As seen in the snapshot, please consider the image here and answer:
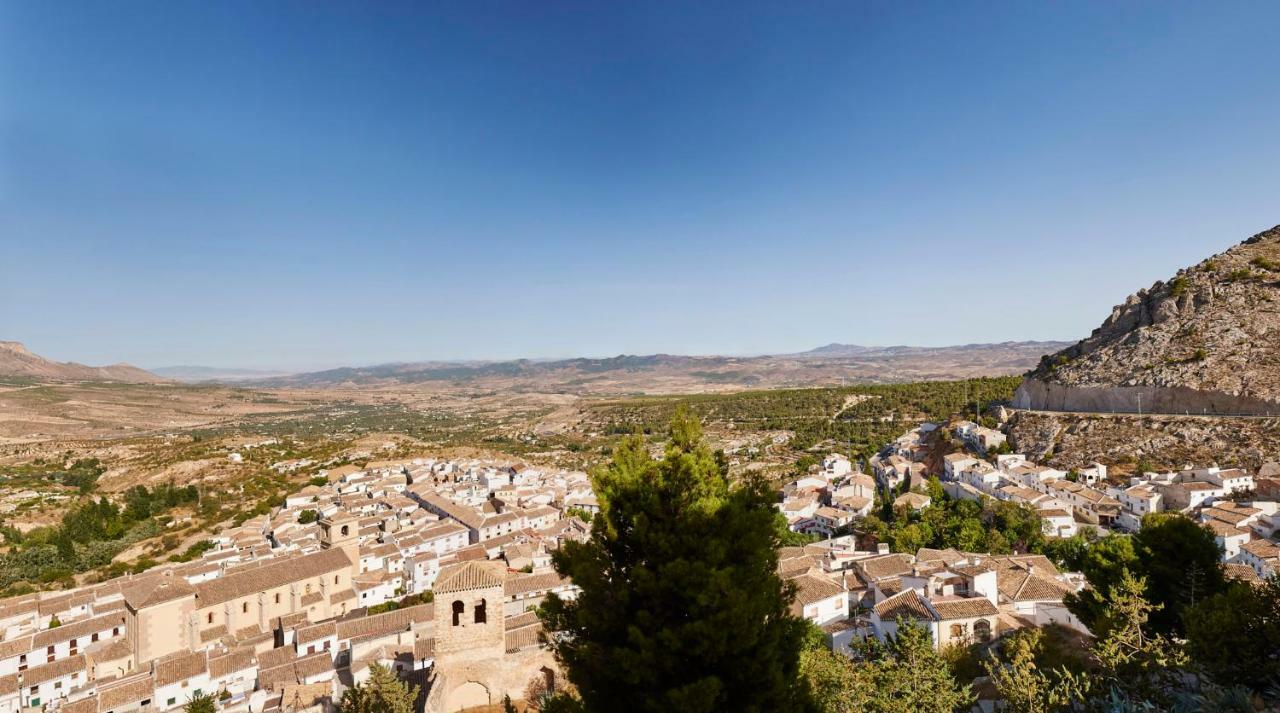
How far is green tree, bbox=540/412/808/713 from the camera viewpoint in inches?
259

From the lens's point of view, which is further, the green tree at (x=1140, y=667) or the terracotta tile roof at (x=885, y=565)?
the terracotta tile roof at (x=885, y=565)

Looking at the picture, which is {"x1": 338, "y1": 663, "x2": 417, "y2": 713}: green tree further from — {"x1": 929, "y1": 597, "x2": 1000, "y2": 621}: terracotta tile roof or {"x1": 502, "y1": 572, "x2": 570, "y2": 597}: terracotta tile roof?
{"x1": 929, "y1": 597, "x2": 1000, "y2": 621}: terracotta tile roof

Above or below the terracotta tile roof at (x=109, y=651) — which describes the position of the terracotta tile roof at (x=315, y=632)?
above

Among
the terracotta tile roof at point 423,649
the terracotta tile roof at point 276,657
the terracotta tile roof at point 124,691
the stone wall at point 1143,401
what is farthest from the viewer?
the stone wall at point 1143,401

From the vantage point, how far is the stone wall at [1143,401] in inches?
1527

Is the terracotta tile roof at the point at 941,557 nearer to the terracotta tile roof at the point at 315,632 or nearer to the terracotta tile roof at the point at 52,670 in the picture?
the terracotta tile roof at the point at 315,632

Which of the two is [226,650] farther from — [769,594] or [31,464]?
[31,464]

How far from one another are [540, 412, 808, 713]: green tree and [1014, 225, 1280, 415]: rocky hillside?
5030cm

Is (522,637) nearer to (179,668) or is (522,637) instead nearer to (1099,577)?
(179,668)

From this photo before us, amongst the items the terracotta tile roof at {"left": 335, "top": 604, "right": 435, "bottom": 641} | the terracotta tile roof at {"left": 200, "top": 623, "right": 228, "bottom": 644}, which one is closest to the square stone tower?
the terracotta tile roof at {"left": 335, "top": 604, "right": 435, "bottom": 641}

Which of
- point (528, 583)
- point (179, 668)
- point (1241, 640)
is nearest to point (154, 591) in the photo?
point (179, 668)

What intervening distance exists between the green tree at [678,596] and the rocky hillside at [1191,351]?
50.3 metres

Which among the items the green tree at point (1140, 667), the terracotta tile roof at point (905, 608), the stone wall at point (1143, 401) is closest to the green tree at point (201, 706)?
the terracotta tile roof at point (905, 608)

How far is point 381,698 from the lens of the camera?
1467cm
